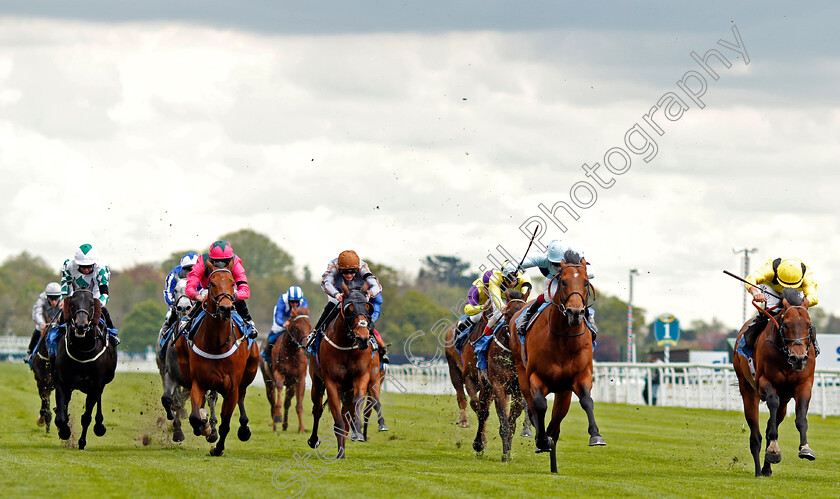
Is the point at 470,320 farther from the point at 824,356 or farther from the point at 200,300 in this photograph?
the point at 824,356

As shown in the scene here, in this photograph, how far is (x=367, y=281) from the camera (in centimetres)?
1352

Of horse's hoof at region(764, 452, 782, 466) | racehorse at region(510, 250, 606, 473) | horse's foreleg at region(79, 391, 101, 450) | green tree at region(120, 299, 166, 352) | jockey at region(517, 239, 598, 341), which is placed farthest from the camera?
green tree at region(120, 299, 166, 352)

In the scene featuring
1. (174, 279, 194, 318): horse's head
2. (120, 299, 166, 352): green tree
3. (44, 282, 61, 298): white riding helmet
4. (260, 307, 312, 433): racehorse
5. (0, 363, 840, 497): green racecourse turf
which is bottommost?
(0, 363, 840, 497): green racecourse turf

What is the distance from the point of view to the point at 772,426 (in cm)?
Result: 1145

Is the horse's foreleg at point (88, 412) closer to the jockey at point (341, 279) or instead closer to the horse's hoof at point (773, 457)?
the jockey at point (341, 279)

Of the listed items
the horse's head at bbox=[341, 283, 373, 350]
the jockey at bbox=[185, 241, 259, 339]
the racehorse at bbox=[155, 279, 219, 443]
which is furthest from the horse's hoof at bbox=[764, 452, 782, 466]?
the racehorse at bbox=[155, 279, 219, 443]

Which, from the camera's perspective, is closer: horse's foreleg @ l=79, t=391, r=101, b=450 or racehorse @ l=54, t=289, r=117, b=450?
racehorse @ l=54, t=289, r=117, b=450

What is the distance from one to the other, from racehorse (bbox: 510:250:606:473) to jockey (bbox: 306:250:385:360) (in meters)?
2.39

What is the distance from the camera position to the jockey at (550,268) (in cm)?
1168

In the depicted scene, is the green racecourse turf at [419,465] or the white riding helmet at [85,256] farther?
the white riding helmet at [85,256]

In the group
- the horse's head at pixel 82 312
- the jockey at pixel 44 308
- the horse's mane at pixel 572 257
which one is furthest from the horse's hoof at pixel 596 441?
the jockey at pixel 44 308

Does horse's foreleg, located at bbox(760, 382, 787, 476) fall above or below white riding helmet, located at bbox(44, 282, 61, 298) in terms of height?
below

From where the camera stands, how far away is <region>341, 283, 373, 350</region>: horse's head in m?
12.9

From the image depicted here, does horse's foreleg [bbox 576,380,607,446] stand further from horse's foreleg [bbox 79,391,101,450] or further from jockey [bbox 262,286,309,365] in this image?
jockey [bbox 262,286,309,365]
